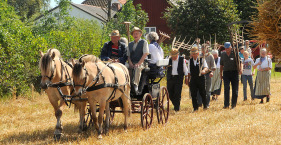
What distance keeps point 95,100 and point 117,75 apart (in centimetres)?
84

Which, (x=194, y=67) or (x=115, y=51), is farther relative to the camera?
(x=194, y=67)

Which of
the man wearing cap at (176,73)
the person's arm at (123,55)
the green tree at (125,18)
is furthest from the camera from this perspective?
the green tree at (125,18)

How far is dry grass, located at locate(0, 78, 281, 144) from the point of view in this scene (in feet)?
25.1

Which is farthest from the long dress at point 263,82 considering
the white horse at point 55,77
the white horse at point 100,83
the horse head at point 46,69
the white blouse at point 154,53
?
the horse head at point 46,69

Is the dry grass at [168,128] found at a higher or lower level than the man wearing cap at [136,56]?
lower

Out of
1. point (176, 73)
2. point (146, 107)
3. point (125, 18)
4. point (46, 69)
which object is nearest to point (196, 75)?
point (176, 73)

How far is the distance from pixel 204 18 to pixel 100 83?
2129 centimetres

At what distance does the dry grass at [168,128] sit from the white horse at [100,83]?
2.22ft

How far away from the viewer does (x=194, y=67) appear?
1223 cm

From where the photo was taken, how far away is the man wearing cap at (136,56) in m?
9.07

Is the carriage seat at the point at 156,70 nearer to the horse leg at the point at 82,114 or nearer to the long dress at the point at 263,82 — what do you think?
the horse leg at the point at 82,114

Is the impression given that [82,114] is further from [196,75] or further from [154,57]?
[196,75]

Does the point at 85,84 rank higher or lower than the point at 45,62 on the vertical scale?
lower

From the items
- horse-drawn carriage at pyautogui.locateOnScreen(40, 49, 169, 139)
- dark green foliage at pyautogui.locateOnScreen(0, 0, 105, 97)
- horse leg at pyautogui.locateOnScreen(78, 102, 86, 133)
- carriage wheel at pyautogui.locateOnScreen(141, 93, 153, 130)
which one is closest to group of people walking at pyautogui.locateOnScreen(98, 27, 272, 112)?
carriage wheel at pyautogui.locateOnScreen(141, 93, 153, 130)
